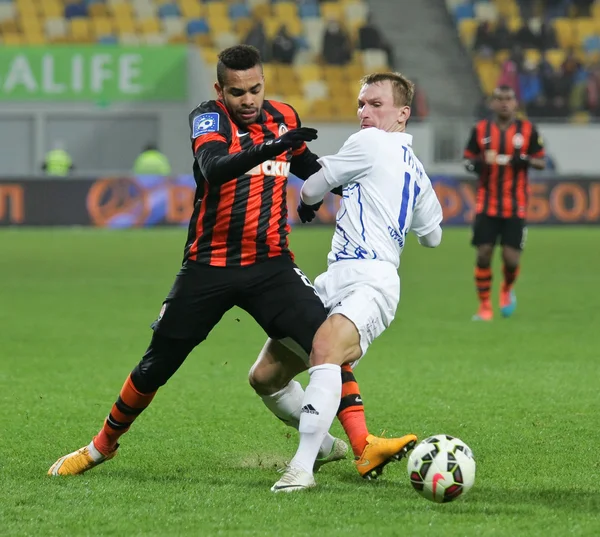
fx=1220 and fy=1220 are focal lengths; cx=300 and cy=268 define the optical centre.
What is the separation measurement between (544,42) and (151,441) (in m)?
23.9

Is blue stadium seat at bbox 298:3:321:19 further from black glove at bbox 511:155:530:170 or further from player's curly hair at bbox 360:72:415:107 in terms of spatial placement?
player's curly hair at bbox 360:72:415:107

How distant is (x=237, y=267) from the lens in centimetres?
516

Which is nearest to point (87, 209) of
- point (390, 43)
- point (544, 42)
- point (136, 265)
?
point (136, 265)

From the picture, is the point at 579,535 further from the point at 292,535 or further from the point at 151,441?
the point at 151,441

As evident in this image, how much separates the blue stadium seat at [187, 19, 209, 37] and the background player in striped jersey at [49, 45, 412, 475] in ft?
77.1

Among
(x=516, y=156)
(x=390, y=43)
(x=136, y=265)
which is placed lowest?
(x=136, y=265)

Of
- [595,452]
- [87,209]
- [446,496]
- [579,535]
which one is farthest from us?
[87,209]

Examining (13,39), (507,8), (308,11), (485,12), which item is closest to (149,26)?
(13,39)

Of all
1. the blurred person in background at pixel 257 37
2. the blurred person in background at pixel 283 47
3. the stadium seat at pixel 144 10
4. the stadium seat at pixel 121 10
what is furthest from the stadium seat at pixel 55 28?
the blurred person in background at pixel 283 47

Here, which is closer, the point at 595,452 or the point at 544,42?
the point at 595,452

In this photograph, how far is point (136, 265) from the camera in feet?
53.7

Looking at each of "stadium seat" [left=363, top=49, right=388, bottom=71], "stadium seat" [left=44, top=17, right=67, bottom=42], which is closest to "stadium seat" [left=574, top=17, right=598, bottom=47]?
"stadium seat" [left=363, top=49, right=388, bottom=71]

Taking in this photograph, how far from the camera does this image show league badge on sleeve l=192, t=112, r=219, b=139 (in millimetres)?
4965

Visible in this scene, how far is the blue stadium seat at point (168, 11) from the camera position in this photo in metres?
28.4
